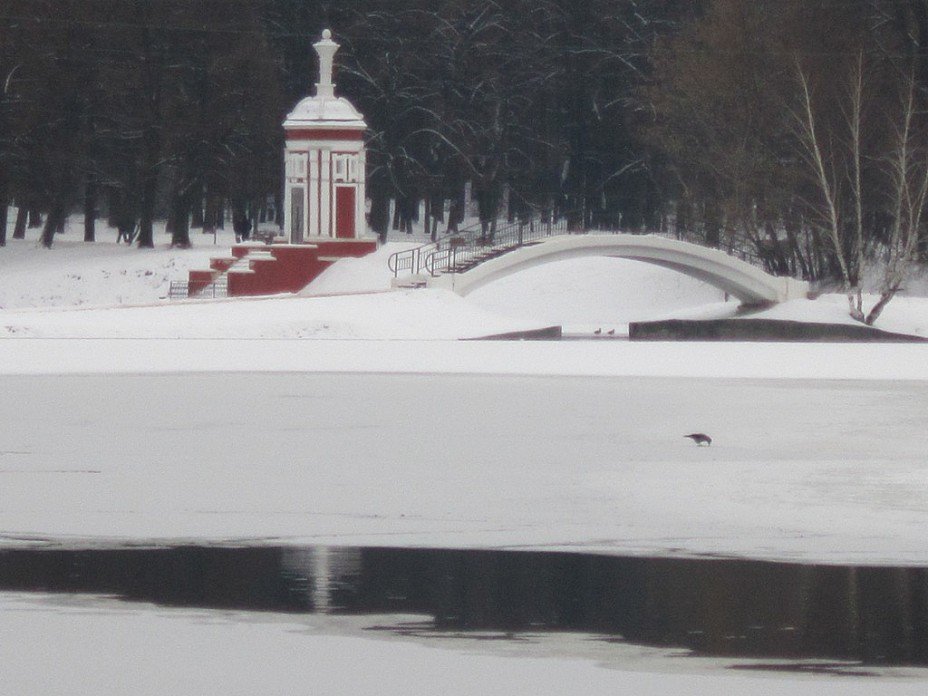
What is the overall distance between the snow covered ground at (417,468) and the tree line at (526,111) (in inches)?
568

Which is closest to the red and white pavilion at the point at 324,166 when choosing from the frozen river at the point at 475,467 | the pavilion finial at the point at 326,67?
the pavilion finial at the point at 326,67

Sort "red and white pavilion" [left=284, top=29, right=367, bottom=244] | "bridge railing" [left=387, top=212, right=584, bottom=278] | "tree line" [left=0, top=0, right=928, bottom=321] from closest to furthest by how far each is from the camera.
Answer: "bridge railing" [left=387, top=212, right=584, bottom=278] < "red and white pavilion" [left=284, top=29, right=367, bottom=244] < "tree line" [left=0, top=0, right=928, bottom=321]

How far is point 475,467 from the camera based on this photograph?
14.7 meters

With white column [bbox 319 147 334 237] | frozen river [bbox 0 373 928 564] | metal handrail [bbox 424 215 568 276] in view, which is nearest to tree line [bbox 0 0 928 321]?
metal handrail [bbox 424 215 568 276]

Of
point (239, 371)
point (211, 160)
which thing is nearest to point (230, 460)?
point (239, 371)

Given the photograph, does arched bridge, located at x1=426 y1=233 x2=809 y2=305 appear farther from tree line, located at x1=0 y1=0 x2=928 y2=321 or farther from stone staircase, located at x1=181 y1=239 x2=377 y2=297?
stone staircase, located at x1=181 y1=239 x2=377 y2=297

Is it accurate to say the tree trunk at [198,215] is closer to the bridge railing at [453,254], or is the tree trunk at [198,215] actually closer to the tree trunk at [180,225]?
the tree trunk at [180,225]

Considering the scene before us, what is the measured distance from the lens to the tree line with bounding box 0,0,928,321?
44406 mm

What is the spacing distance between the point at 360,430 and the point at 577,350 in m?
11.6

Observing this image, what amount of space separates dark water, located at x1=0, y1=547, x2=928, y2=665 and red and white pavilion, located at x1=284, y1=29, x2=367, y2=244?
3199 cm

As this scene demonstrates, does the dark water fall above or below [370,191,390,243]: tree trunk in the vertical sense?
below

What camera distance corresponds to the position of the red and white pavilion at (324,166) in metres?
42.2

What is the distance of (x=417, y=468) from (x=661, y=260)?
28.6m

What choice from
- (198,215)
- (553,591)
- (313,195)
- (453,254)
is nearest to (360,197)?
(313,195)
